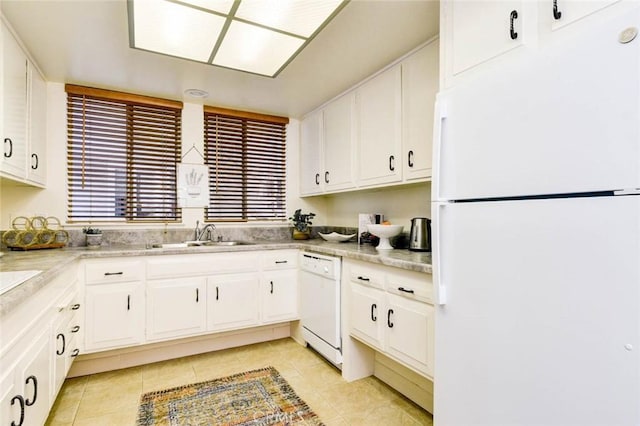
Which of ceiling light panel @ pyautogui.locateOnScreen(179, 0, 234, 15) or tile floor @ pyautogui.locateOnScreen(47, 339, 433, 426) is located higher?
ceiling light panel @ pyautogui.locateOnScreen(179, 0, 234, 15)

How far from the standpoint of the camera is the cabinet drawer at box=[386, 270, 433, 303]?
176cm

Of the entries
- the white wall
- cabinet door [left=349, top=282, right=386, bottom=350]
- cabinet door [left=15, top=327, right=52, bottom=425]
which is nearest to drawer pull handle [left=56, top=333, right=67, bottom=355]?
cabinet door [left=15, top=327, right=52, bottom=425]

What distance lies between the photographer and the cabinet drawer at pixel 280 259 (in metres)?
3.02

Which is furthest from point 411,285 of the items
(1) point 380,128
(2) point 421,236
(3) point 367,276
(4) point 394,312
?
(1) point 380,128

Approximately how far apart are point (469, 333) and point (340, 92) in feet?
7.64

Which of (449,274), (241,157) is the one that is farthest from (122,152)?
(449,274)

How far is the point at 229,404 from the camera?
2131 mm

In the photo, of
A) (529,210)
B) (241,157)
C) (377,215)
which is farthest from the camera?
(241,157)

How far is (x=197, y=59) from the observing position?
216cm

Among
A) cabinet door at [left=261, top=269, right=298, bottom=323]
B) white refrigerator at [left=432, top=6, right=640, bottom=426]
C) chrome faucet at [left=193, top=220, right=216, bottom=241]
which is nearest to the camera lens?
white refrigerator at [left=432, top=6, right=640, bottom=426]

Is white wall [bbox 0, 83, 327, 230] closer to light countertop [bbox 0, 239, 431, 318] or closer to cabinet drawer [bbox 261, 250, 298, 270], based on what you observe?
light countertop [bbox 0, 239, 431, 318]

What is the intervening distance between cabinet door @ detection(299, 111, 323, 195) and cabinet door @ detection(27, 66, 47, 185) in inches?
89.4

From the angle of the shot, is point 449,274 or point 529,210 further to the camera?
point 449,274

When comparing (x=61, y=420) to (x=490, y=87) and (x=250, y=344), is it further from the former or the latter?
(x=490, y=87)
